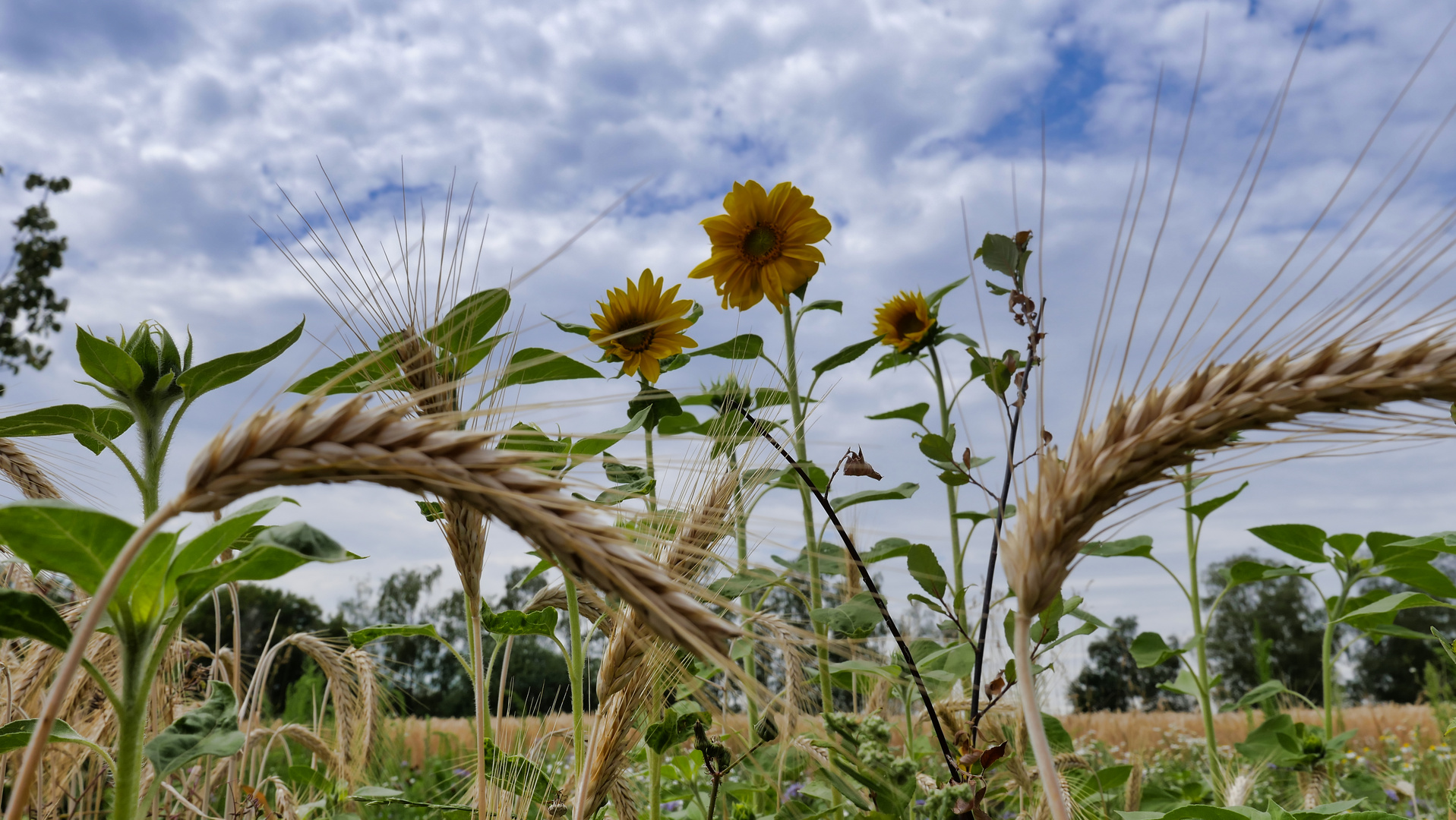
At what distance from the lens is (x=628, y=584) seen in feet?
3.04

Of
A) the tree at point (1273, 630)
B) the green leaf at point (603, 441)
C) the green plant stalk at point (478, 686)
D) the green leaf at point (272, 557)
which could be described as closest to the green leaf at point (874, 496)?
the green leaf at point (603, 441)

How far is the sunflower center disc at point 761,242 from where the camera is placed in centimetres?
239

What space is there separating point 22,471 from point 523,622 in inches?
52.9

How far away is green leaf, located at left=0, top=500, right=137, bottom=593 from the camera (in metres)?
0.93

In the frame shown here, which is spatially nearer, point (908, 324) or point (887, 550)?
point (887, 550)

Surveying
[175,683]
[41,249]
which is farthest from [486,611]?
[41,249]

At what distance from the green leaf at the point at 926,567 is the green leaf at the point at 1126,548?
20.9 inches

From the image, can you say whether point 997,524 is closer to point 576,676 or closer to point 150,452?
point 576,676

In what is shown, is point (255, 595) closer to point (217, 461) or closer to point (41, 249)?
point (41, 249)

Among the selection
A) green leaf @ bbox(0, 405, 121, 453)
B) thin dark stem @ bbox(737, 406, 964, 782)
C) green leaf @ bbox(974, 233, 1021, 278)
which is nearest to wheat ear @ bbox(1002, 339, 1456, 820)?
thin dark stem @ bbox(737, 406, 964, 782)

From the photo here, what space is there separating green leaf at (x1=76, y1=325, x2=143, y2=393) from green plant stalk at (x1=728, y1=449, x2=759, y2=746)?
125 cm

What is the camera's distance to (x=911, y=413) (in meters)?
2.93

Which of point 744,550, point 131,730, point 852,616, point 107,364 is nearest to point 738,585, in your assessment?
point 852,616

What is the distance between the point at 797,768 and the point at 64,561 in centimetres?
185
